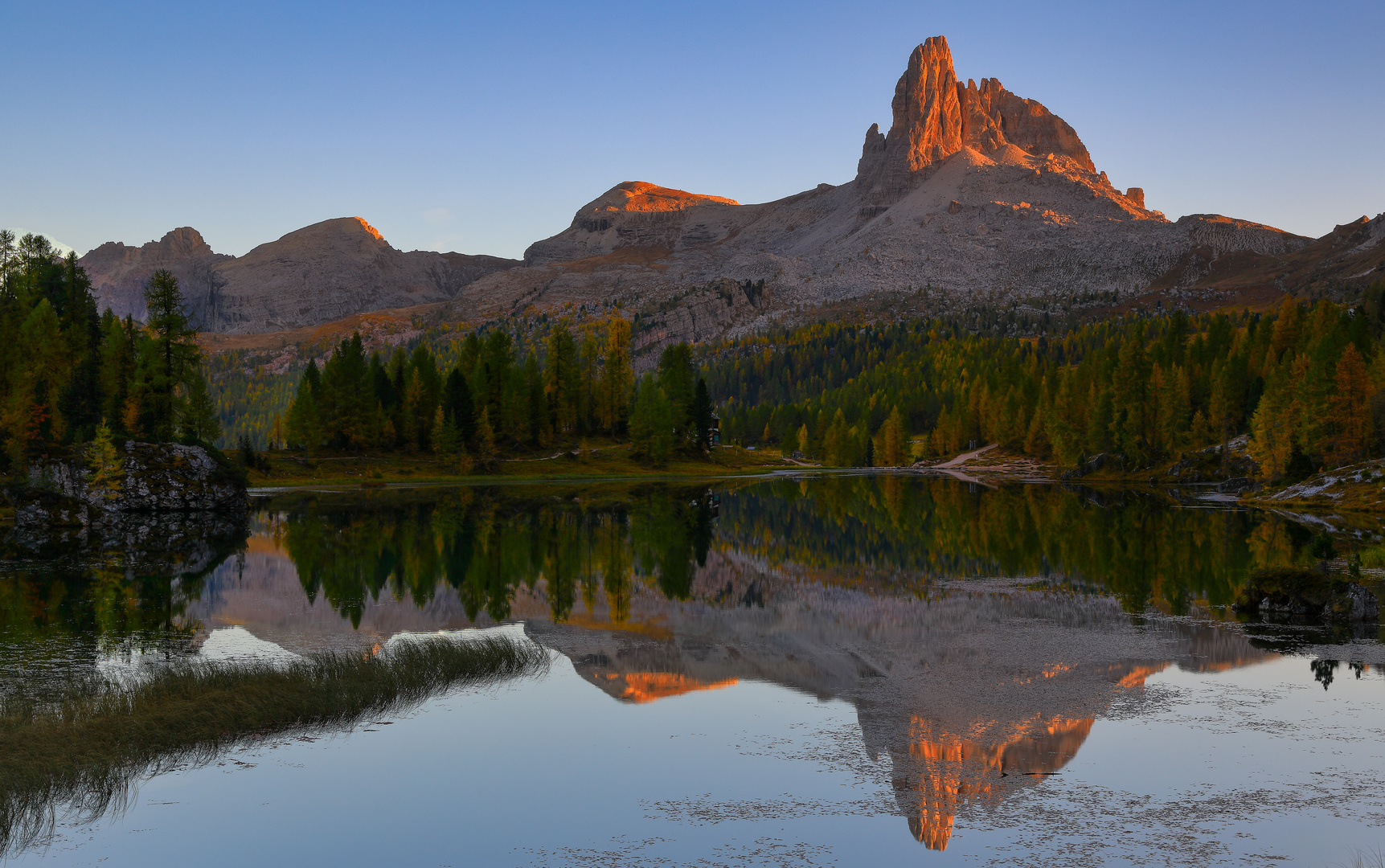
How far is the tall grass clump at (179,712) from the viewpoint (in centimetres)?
1448

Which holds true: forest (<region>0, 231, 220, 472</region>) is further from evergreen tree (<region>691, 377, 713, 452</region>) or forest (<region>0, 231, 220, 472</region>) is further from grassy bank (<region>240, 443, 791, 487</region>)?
evergreen tree (<region>691, 377, 713, 452</region>)

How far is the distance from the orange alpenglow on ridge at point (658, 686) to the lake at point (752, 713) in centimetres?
11

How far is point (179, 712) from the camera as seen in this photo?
718 inches

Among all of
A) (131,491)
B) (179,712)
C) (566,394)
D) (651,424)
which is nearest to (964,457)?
(651,424)

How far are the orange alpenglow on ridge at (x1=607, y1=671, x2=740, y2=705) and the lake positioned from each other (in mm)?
113

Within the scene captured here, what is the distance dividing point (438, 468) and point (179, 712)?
9916 cm

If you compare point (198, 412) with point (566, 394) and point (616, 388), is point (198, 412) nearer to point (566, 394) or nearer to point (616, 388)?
point (566, 394)

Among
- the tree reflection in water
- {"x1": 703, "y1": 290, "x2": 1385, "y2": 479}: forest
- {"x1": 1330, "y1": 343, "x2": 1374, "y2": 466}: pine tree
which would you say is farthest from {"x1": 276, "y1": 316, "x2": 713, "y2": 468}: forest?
{"x1": 1330, "y1": 343, "x2": 1374, "y2": 466}: pine tree

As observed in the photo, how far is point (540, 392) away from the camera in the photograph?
122 m

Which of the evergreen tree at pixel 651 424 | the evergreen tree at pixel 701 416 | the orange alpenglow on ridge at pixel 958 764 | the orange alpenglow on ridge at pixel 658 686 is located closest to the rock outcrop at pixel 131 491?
the orange alpenglow on ridge at pixel 658 686

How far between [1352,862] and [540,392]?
376 ft

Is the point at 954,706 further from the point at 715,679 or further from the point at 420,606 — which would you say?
the point at 420,606

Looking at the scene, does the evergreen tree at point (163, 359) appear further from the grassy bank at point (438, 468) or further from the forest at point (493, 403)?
the forest at point (493, 403)

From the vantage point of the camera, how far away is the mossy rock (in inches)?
1120
